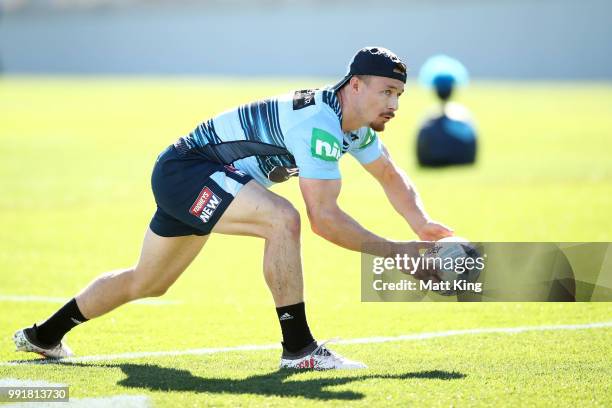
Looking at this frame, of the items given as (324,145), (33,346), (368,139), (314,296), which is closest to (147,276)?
(33,346)

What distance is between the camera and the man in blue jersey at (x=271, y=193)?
6.45 meters

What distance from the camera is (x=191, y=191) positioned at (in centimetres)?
668

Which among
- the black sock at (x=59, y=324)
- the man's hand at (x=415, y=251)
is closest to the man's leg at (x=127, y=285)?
the black sock at (x=59, y=324)

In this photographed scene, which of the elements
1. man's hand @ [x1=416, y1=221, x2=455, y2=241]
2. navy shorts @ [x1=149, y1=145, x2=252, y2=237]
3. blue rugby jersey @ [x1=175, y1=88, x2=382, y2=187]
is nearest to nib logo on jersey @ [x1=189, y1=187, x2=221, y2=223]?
navy shorts @ [x1=149, y1=145, x2=252, y2=237]

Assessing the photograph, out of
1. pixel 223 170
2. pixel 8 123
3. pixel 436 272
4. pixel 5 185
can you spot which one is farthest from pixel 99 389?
pixel 8 123

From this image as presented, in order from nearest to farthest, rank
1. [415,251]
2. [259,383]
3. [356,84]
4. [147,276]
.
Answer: [259,383]
[415,251]
[356,84]
[147,276]

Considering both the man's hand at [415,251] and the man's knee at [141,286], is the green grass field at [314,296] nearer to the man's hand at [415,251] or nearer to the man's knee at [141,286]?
the man's knee at [141,286]

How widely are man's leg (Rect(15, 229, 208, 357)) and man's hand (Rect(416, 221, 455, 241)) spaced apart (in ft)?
5.00

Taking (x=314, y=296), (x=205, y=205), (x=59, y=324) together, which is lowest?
(x=314, y=296)

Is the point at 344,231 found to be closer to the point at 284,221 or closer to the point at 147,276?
the point at 284,221

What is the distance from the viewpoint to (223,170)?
675 centimetres

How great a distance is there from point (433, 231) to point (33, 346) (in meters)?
2.84

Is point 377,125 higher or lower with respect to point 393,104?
lower

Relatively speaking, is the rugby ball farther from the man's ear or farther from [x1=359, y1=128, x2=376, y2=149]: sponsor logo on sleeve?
the man's ear
